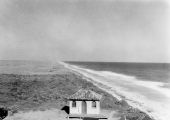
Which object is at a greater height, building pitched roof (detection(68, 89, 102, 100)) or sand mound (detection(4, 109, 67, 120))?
building pitched roof (detection(68, 89, 102, 100))

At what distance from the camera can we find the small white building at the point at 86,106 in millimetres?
30469

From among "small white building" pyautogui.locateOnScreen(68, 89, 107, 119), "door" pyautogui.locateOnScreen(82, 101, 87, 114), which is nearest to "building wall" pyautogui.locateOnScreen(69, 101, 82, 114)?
"small white building" pyautogui.locateOnScreen(68, 89, 107, 119)

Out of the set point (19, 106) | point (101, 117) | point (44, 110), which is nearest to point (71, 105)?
point (101, 117)

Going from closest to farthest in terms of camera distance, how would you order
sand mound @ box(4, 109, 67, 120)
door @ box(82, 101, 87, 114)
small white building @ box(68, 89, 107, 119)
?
small white building @ box(68, 89, 107, 119) → door @ box(82, 101, 87, 114) → sand mound @ box(4, 109, 67, 120)

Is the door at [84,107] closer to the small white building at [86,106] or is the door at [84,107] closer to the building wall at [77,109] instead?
the small white building at [86,106]

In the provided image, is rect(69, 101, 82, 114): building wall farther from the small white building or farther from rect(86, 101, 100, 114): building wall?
rect(86, 101, 100, 114): building wall

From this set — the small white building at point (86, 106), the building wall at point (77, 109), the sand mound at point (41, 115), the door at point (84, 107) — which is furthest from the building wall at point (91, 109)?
the sand mound at point (41, 115)

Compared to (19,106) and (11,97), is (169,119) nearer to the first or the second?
(19,106)

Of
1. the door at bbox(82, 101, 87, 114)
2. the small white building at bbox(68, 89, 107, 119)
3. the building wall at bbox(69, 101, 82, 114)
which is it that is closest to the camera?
the small white building at bbox(68, 89, 107, 119)

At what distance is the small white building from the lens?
100.0 feet

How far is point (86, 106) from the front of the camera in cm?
3061

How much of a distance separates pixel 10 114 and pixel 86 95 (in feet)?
33.9

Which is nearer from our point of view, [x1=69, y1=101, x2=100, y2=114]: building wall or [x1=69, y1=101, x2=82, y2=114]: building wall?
[x1=69, y1=101, x2=100, y2=114]: building wall

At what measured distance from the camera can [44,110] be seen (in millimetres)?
36656
